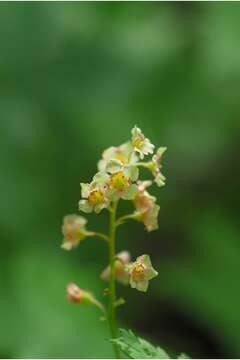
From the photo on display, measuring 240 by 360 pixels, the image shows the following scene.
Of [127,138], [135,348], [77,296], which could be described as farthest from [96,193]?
[127,138]

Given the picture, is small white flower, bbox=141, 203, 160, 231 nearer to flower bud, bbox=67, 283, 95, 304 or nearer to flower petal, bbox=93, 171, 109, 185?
flower petal, bbox=93, 171, 109, 185

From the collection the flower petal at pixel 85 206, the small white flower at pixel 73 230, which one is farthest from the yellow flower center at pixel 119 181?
the small white flower at pixel 73 230

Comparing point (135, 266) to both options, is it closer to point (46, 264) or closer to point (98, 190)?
point (98, 190)

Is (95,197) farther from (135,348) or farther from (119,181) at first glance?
(135,348)

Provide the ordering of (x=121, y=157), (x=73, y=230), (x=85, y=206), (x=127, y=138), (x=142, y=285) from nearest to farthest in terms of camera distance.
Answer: (x=142, y=285) < (x=85, y=206) < (x=121, y=157) < (x=73, y=230) < (x=127, y=138)

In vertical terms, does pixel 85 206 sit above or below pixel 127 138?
below

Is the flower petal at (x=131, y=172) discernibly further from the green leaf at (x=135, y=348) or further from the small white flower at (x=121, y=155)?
the green leaf at (x=135, y=348)

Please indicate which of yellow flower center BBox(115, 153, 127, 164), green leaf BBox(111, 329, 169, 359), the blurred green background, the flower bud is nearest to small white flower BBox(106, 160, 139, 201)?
yellow flower center BBox(115, 153, 127, 164)
